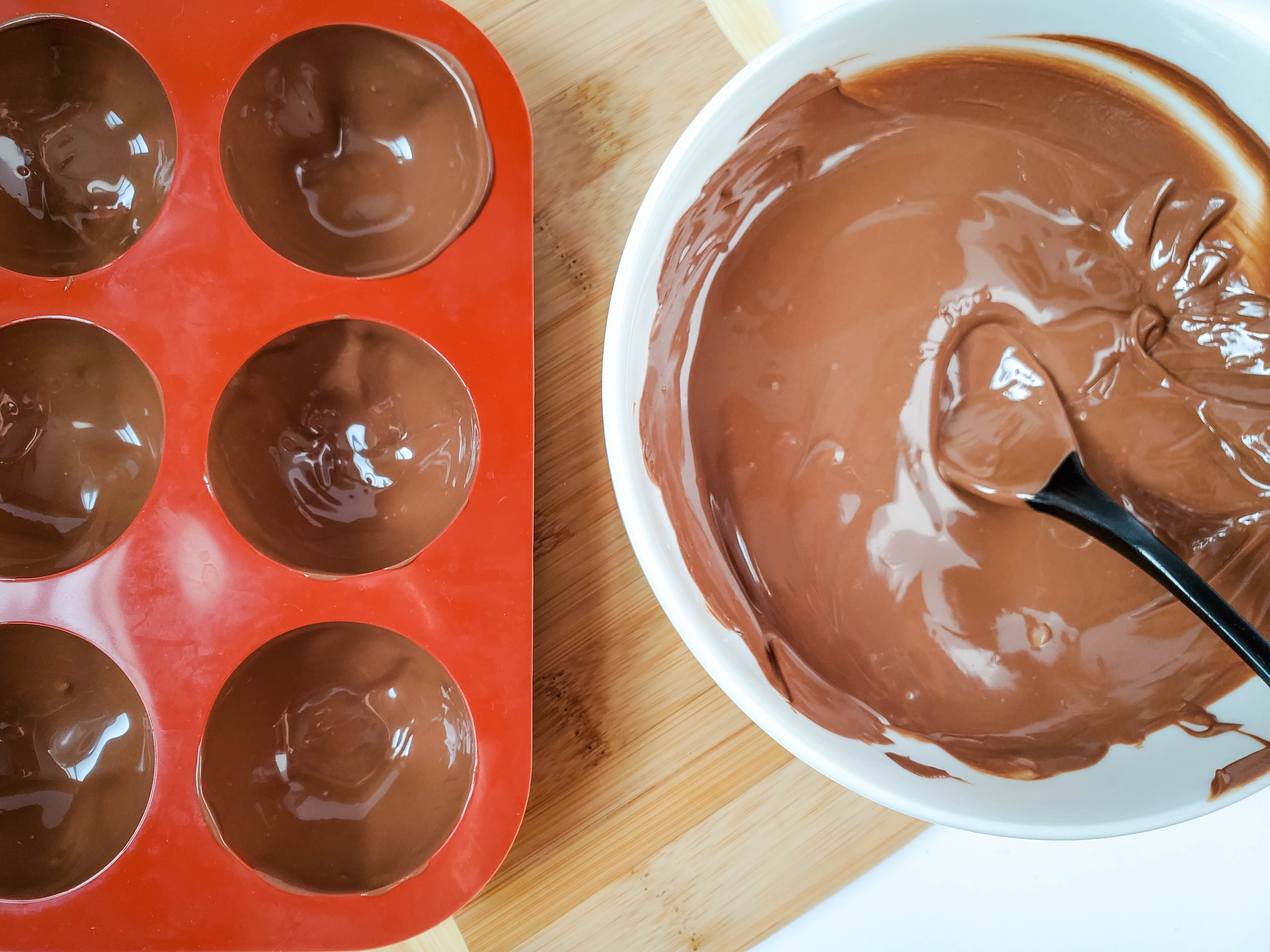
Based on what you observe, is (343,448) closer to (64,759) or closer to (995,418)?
(64,759)

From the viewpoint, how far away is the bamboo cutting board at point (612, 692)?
0.98 m

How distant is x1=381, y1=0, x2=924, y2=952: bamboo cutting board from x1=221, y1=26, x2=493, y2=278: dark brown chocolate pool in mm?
96

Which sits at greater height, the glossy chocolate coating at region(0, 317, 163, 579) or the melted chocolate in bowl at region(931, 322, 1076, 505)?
the melted chocolate in bowl at region(931, 322, 1076, 505)

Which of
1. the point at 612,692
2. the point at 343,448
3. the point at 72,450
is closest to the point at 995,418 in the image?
the point at 612,692

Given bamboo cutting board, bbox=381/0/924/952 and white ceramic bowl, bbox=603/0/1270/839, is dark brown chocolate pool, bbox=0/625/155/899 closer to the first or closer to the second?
bamboo cutting board, bbox=381/0/924/952

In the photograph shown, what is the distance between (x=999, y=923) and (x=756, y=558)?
0.61m

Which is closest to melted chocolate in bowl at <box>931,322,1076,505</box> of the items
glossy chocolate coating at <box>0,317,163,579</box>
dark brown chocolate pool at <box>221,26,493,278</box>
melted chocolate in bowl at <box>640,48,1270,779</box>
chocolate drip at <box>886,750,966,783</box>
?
melted chocolate in bowl at <box>640,48,1270,779</box>

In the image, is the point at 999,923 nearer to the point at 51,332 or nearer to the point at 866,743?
the point at 866,743

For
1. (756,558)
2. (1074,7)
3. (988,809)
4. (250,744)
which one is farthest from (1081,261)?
(250,744)

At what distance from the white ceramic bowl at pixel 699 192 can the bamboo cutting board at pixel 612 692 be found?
18 centimetres

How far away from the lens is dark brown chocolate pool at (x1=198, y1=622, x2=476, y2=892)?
971 mm

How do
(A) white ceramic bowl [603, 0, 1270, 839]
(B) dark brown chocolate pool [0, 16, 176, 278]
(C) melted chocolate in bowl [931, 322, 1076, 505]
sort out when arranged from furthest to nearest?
(B) dark brown chocolate pool [0, 16, 176, 278]
(C) melted chocolate in bowl [931, 322, 1076, 505]
(A) white ceramic bowl [603, 0, 1270, 839]

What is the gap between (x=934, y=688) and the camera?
0.93 m


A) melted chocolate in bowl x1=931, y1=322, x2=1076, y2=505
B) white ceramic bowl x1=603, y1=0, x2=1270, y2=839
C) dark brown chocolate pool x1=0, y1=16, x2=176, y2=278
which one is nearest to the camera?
white ceramic bowl x1=603, y1=0, x2=1270, y2=839
